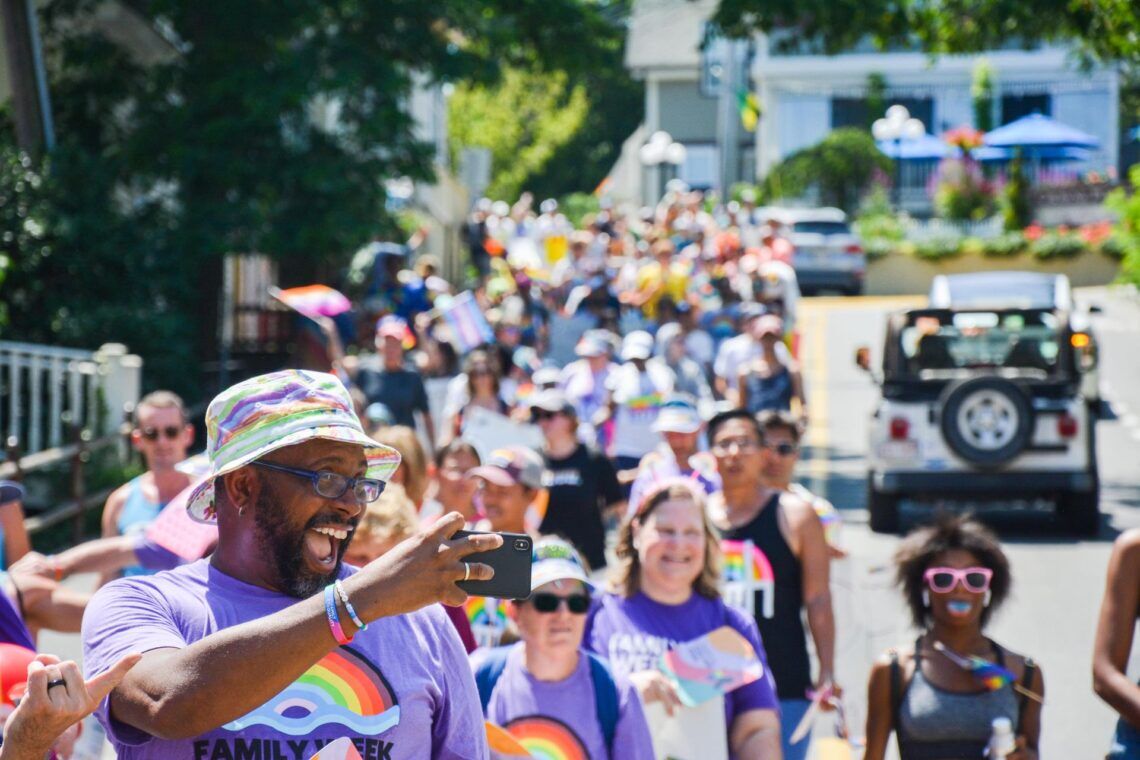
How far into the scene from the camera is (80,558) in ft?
19.8

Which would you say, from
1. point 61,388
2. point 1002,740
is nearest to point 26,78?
point 61,388

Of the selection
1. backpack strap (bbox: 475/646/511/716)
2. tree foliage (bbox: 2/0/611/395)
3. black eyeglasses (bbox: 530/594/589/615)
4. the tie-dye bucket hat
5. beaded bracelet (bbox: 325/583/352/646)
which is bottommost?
backpack strap (bbox: 475/646/511/716)

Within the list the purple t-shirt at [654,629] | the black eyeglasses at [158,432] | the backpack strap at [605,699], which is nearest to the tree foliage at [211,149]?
the black eyeglasses at [158,432]

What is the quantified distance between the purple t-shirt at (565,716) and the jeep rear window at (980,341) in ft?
33.8

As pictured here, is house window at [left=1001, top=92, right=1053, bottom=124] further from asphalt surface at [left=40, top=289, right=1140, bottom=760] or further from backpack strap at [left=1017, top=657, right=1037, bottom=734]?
backpack strap at [left=1017, top=657, right=1037, bottom=734]

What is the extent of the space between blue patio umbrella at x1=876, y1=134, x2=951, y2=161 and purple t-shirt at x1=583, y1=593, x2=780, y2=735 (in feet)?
133

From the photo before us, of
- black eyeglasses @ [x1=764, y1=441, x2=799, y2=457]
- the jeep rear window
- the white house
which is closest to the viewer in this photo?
black eyeglasses @ [x1=764, y1=441, x2=799, y2=457]

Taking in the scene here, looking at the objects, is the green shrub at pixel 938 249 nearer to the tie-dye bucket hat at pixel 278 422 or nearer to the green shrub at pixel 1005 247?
the green shrub at pixel 1005 247

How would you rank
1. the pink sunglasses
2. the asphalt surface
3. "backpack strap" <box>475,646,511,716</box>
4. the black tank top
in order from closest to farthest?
1. "backpack strap" <box>475,646,511,716</box>
2. the pink sunglasses
3. the black tank top
4. the asphalt surface

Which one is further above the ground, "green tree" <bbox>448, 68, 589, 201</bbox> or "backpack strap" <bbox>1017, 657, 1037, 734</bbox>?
"green tree" <bbox>448, 68, 589, 201</bbox>

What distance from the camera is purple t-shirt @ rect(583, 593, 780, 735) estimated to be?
18.6ft

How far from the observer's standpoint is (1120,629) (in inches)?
188

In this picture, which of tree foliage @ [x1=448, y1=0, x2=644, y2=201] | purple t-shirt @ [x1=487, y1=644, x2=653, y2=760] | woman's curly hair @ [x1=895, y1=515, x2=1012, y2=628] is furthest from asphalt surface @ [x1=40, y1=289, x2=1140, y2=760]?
tree foliage @ [x1=448, y1=0, x2=644, y2=201]

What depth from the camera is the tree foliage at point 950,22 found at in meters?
9.70
